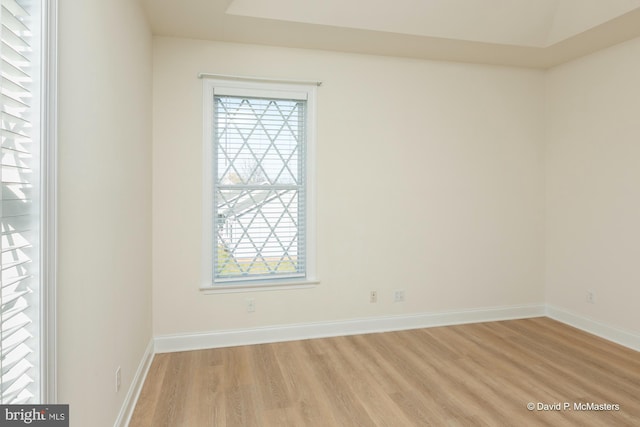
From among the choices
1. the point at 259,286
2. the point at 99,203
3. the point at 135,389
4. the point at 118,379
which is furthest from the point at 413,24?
the point at 135,389

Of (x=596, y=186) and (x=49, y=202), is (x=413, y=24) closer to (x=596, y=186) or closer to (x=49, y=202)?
(x=596, y=186)

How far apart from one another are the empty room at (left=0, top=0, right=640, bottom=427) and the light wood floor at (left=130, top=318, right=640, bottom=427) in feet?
0.06

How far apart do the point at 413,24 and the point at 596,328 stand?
330 centimetres

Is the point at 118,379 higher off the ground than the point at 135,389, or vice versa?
the point at 118,379

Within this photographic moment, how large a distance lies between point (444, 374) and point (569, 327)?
190 centimetres

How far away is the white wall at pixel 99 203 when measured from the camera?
1361 millimetres

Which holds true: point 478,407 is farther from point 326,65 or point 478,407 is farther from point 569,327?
point 326,65

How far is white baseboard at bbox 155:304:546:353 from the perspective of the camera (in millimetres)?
3238

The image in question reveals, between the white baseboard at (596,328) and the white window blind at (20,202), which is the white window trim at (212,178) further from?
the white baseboard at (596,328)

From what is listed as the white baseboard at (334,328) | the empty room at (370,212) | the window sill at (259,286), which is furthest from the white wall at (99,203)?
the window sill at (259,286)

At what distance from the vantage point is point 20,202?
3.52 feet

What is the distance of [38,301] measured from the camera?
1.14m

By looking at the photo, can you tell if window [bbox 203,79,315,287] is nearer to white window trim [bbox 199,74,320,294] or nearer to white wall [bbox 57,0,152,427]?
white window trim [bbox 199,74,320,294]

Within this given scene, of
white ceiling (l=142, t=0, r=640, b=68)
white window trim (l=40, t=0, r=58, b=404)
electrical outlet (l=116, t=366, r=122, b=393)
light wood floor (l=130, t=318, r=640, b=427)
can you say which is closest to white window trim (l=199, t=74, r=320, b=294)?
white ceiling (l=142, t=0, r=640, b=68)
